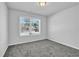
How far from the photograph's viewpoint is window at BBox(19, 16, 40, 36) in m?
4.71

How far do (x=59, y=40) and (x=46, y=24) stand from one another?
6.88ft

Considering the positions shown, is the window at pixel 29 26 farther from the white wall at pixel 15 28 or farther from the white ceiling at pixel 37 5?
the white ceiling at pixel 37 5

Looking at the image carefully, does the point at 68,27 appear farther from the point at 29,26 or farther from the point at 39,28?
the point at 29,26

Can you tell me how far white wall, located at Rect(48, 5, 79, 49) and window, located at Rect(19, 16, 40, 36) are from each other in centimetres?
165

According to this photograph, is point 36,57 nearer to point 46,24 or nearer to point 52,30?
point 52,30

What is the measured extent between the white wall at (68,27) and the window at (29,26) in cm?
165

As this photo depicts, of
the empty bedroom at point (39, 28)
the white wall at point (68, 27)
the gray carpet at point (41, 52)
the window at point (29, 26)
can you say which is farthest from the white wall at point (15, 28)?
the white wall at point (68, 27)

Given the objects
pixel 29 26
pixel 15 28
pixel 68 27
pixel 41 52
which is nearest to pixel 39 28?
pixel 29 26

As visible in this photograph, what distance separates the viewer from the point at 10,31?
411 centimetres

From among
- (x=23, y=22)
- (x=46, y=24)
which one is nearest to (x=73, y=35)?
(x=46, y=24)

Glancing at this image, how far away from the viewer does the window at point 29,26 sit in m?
4.71

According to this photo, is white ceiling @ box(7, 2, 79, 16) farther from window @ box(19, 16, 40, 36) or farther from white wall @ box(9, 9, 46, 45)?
window @ box(19, 16, 40, 36)

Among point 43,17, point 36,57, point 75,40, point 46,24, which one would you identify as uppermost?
point 43,17

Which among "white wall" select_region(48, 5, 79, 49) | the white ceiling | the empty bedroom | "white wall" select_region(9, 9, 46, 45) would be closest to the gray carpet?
the empty bedroom
